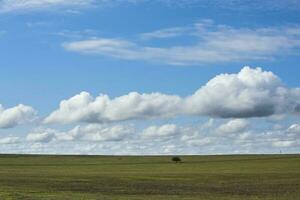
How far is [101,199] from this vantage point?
45.7m

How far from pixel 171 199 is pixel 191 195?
5.00m

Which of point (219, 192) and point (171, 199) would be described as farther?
point (219, 192)

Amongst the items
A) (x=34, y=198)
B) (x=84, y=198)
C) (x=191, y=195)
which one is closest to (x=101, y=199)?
(x=84, y=198)

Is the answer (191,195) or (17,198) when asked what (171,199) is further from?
(17,198)

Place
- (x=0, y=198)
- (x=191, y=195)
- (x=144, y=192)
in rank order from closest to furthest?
(x=0, y=198)
(x=191, y=195)
(x=144, y=192)

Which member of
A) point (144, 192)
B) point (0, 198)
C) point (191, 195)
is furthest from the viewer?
point (144, 192)

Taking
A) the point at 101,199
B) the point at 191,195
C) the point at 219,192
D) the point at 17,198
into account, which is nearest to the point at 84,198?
the point at 101,199

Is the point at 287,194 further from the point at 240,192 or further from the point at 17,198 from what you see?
the point at 17,198

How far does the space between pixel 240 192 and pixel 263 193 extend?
7.23ft

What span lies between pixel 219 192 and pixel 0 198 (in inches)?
772

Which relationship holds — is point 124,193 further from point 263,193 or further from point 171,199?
point 263,193

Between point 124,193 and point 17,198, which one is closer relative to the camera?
point 17,198

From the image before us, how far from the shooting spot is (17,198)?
45.4 meters

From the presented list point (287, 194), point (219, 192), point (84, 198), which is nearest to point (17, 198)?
point (84, 198)
